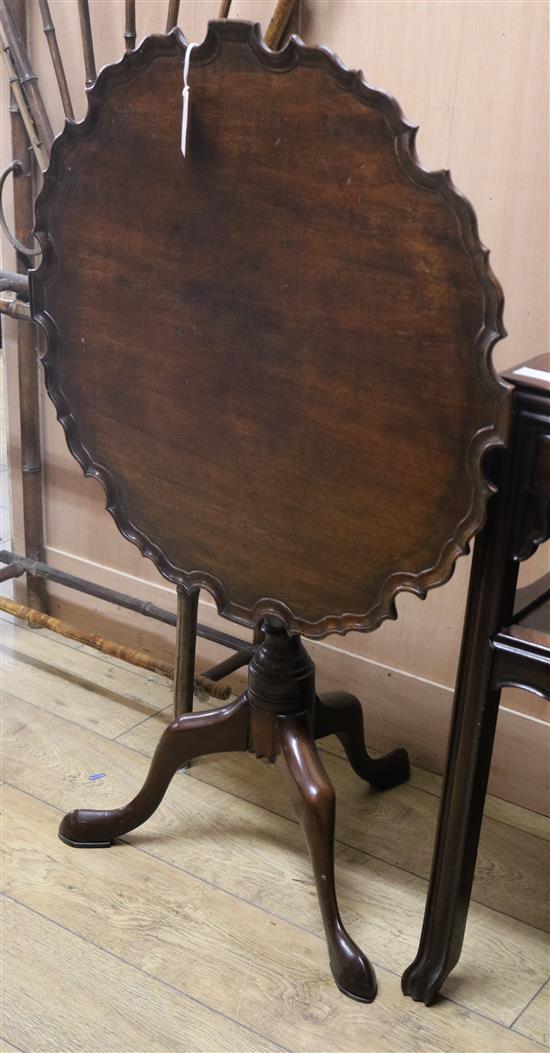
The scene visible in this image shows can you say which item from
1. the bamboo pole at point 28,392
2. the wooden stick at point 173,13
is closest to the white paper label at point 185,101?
the wooden stick at point 173,13

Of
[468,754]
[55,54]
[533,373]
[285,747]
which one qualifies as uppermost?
[55,54]

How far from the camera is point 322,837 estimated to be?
5.20 ft

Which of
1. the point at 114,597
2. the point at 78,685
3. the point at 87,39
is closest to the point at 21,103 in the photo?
the point at 87,39

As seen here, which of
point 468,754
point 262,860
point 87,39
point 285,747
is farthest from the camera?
point 87,39

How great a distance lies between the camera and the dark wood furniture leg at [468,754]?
50.9 inches

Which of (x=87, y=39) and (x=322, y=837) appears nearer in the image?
(x=322, y=837)

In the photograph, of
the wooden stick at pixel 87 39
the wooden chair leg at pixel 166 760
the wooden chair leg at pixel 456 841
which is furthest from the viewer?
the wooden stick at pixel 87 39

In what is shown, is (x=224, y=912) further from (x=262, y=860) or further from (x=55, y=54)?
(x=55, y=54)

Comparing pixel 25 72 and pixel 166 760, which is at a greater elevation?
pixel 25 72

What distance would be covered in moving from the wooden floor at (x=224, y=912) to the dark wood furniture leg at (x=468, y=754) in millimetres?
88

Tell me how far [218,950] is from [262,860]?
217 mm

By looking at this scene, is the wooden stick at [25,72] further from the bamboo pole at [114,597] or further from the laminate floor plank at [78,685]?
the laminate floor plank at [78,685]

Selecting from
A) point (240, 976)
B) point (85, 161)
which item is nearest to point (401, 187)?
point (85, 161)

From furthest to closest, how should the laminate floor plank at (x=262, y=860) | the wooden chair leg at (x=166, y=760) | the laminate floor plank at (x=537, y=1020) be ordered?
the wooden chair leg at (x=166, y=760), the laminate floor plank at (x=262, y=860), the laminate floor plank at (x=537, y=1020)
